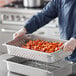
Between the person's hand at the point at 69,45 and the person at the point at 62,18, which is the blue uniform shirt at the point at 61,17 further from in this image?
the person's hand at the point at 69,45

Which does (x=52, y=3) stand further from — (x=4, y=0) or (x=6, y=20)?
(x=4, y=0)

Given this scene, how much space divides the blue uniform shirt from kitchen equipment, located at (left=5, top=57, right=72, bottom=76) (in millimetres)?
427

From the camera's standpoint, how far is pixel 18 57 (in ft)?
7.92

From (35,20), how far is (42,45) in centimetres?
46

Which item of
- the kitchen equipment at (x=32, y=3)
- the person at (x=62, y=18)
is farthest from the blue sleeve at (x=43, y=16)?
the kitchen equipment at (x=32, y=3)

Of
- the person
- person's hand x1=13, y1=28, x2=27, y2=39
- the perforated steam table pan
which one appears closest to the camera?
the perforated steam table pan

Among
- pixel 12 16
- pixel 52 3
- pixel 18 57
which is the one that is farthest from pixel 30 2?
pixel 18 57

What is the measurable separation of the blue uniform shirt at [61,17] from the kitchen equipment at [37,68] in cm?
43

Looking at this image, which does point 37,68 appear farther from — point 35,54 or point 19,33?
point 19,33

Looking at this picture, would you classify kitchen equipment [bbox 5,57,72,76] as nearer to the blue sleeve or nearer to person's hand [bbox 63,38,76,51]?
person's hand [bbox 63,38,76,51]

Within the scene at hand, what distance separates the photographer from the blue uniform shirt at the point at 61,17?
2.69m

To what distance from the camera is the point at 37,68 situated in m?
2.18

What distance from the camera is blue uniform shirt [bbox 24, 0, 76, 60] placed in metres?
2.69

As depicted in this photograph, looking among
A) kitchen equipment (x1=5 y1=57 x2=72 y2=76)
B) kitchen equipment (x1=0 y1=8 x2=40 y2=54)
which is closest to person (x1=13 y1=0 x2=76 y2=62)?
kitchen equipment (x1=5 y1=57 x2=72 y2=76)
